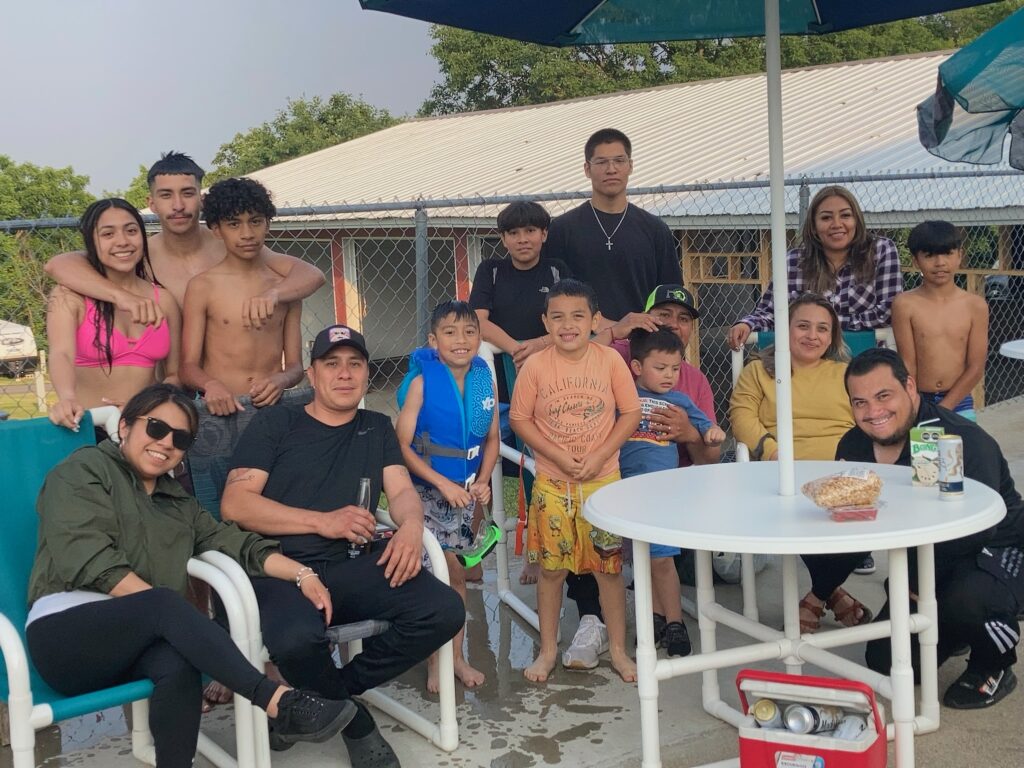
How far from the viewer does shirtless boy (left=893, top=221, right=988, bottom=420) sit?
15.4 ft

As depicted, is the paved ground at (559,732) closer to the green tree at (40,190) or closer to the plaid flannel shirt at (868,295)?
the plaid flannel shirt at (868,295)

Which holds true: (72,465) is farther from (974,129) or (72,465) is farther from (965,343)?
(974,129)

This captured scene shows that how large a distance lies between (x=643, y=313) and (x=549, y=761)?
1816 mm

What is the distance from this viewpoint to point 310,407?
3586 mm

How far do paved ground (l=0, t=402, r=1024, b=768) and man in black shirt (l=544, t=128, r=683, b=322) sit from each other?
1590mm

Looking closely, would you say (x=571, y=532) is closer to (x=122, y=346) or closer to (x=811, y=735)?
(x=811, y=735)

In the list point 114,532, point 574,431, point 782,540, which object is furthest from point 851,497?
point 114,532

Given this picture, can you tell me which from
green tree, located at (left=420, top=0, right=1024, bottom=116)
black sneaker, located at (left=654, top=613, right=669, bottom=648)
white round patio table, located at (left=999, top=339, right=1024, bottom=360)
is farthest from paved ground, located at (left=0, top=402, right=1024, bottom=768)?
green tree, located at (left=420, top=0, right=1024, bottom=116)

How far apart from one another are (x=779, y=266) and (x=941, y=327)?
198 cm

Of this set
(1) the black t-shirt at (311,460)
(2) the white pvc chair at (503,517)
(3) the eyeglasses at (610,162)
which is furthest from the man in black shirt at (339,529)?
(3) the eyeglasses at (610,162)

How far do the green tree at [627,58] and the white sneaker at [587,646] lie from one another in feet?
74.5

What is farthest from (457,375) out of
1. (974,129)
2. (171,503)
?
(974,129)

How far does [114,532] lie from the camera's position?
9.89ft

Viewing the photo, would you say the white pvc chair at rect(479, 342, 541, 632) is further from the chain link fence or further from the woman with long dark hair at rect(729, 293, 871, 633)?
the chain link fence
